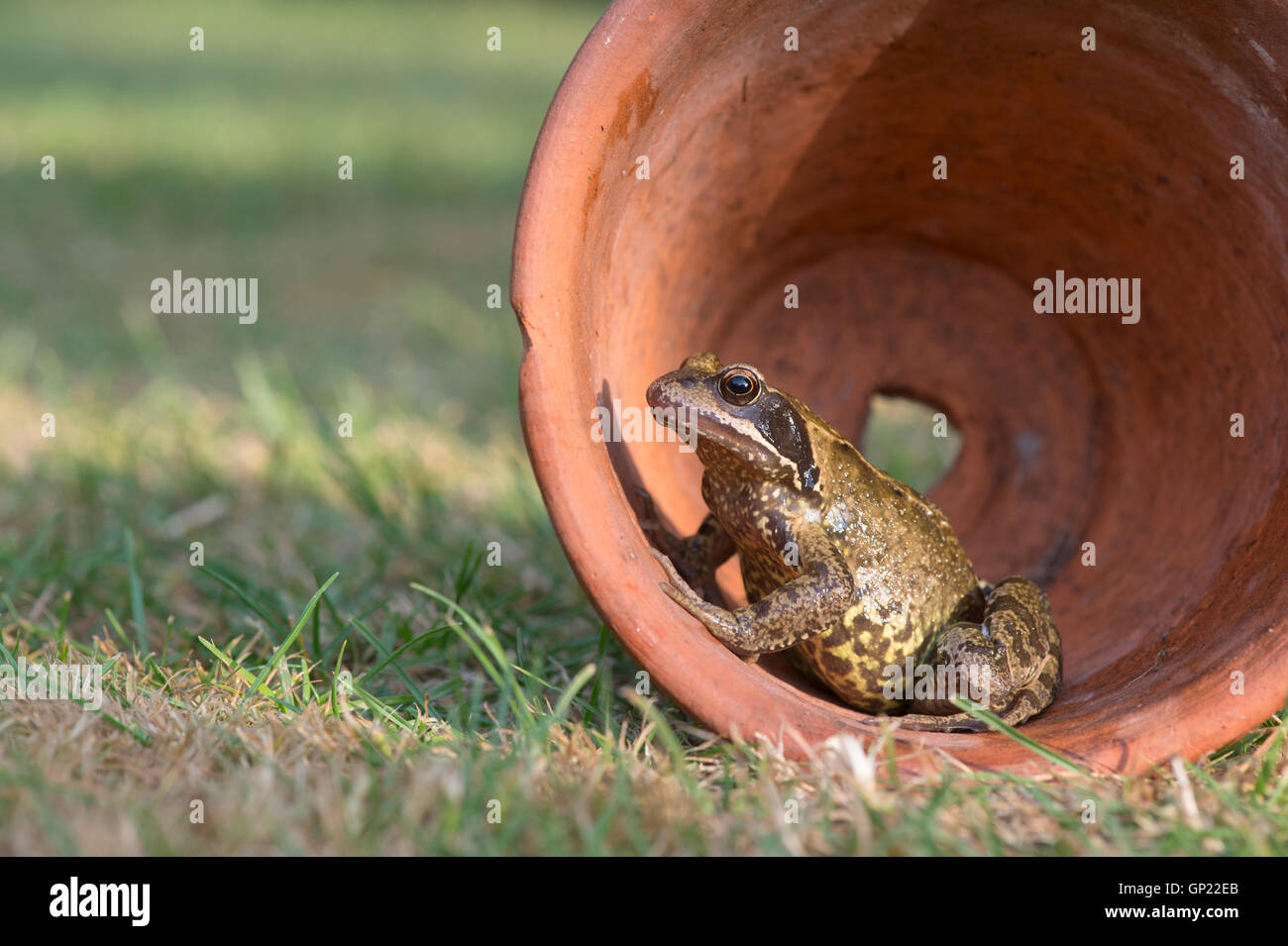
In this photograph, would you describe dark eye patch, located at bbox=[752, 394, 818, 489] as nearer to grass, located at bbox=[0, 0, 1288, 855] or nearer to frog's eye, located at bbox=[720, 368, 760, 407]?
frog's eye, located at bbox=[720, 368, 760, 407]

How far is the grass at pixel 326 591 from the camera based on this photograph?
2.14 metres

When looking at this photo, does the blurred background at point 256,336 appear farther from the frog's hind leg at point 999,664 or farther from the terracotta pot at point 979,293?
the frog's hind leg at point 999,664

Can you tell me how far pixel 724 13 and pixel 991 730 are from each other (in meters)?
1.95

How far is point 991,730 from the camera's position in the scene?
2.69m

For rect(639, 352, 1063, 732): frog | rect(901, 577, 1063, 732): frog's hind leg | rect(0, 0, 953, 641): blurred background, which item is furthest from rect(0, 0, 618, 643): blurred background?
rect(901, 577, 1063, 732): frog's hind leg

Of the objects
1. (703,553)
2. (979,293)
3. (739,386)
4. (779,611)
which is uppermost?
(979,293)

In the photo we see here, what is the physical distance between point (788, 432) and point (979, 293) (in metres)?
1.56

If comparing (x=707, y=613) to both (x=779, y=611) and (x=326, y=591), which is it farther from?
(x=326, y=591)

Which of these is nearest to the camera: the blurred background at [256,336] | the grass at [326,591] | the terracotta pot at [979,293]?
the grass at [326,591]

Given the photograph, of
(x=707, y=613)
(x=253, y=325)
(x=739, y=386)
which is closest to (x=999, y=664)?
(x=707, y=613)

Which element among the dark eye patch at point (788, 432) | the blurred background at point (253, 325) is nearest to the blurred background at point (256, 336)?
the blurred background at point (253, 325)

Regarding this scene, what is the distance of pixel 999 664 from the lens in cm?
271

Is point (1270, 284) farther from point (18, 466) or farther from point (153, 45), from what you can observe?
point (153, 45)
